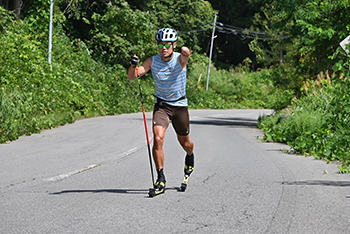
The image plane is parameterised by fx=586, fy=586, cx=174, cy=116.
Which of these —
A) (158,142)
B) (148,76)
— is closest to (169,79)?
(158,142)

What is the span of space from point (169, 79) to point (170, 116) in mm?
503

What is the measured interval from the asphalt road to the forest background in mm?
1869

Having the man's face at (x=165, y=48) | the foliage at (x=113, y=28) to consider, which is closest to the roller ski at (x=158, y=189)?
the man's face at (x=165, y=48)

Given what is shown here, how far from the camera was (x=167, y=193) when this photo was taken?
25.3ft

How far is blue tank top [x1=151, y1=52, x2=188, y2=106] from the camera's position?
25.0 feet

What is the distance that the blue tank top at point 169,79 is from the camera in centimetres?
763

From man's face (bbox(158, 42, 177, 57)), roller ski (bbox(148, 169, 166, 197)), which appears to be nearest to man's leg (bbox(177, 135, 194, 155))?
roller ski (bbox(148, 169, 166, 197))

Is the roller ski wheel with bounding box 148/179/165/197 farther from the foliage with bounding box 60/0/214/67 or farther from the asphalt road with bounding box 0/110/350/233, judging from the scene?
the foliage with bounding box 60/0/214/67

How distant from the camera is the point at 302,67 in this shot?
24.1 metres

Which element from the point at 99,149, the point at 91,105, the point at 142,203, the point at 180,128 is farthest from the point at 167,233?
the point at 91,105

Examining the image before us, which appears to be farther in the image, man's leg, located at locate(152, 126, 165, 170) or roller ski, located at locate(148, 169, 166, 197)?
man's leg, located at locate(152, 126, 165, 170)

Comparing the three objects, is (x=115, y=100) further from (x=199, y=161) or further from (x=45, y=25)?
(x=199, y=161)

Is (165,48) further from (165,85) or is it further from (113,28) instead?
(113,28)

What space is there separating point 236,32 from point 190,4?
21.2 meters
